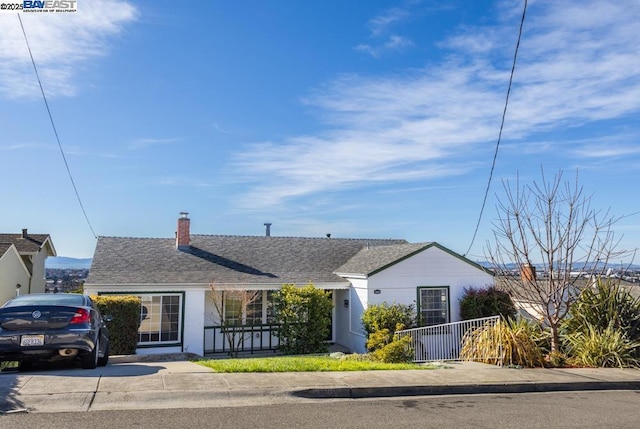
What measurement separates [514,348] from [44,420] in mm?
9177

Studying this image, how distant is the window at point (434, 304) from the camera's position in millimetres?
18734

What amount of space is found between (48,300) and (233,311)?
31.7 ft

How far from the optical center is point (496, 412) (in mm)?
6832

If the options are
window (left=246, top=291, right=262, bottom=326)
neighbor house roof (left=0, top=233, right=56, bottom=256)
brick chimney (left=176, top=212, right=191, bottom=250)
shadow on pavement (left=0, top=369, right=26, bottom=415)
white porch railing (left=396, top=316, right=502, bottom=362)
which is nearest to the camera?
shadow on pavement (left=0, top=369, right=26, bottom=415)

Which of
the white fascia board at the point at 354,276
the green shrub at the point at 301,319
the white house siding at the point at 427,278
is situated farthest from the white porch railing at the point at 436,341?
the green shrub at the point at 301,319

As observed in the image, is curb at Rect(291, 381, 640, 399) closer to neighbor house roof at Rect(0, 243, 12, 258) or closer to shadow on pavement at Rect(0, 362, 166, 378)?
shadow on pavement at Rect(0, 362, 166, 378)

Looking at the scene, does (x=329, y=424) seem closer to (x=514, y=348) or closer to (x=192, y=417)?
(x=192, y=417)

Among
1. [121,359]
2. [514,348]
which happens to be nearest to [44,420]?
[121,359]

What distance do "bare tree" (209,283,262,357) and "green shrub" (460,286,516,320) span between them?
7878mm

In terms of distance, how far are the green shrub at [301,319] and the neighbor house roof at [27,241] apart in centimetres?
1911

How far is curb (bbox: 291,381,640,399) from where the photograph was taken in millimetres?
7395

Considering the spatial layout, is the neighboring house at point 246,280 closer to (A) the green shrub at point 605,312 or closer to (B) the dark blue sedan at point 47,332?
(A) the green shrub at point 605,312

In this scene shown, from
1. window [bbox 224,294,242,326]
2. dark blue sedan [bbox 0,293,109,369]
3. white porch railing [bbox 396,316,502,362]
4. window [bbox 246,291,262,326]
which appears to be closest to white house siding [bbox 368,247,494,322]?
white porch railing [bbox 396,316,502,362]

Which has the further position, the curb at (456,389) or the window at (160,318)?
the window at (160,318)
